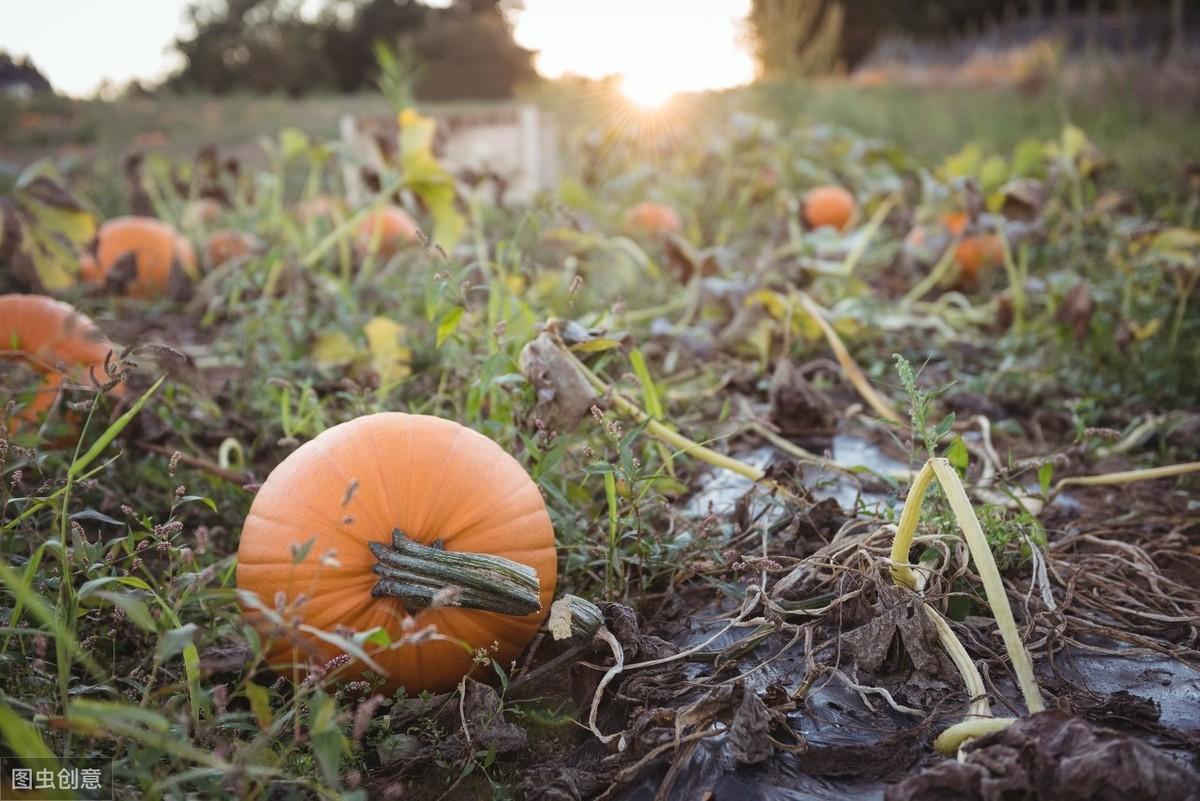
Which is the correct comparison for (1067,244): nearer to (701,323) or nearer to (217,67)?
(701,323)

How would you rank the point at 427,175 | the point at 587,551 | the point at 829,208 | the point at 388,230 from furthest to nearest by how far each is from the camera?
the point at 829,208 → the point at 388,230 → the point at 427,175 → the point at 587,551

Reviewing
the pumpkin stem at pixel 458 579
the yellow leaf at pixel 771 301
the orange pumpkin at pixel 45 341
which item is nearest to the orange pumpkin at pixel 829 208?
the yellow leaf at pixel 771 301

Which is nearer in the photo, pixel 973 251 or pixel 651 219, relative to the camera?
pixel 973 251

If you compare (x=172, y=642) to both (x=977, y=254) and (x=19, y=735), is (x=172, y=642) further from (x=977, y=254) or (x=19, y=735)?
(x=977, y=254)

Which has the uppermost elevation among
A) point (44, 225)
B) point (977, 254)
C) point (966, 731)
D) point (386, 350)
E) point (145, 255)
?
point (44, 225)

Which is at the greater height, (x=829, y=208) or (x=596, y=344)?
(x=829, y=208)

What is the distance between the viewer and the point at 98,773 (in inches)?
46.8

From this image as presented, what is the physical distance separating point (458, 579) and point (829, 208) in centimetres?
450

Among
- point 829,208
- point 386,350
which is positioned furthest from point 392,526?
point 829,208

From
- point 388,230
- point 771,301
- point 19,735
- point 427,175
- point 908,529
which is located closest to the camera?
point 19,735

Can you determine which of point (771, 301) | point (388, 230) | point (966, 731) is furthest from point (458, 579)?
point (388, 230)

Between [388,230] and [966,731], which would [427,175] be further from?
[966,731]

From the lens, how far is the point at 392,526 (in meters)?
1.47

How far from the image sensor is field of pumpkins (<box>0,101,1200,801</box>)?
1270mm
